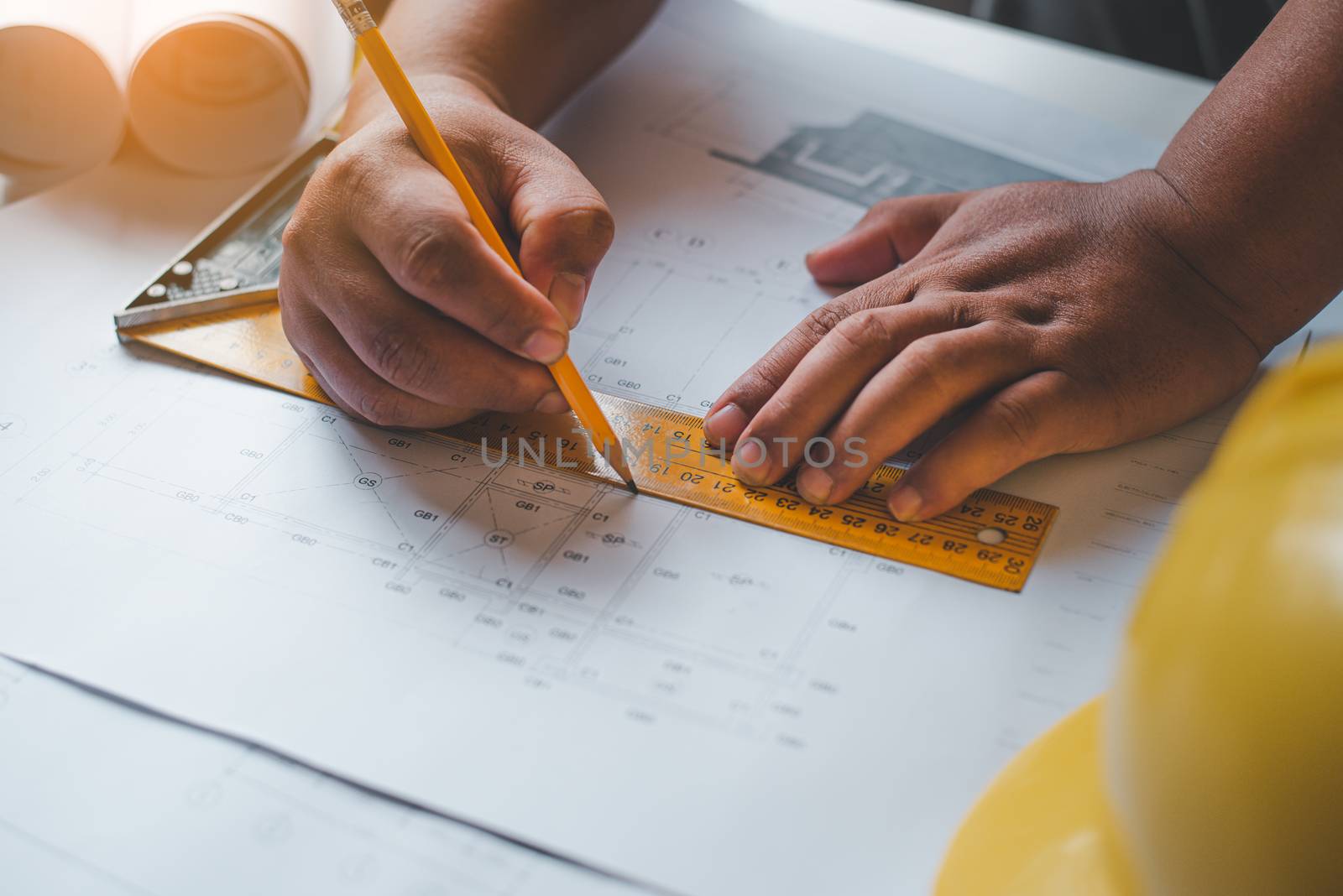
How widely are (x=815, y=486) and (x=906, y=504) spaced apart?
0.06 metres

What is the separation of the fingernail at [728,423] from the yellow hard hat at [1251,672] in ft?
1.26

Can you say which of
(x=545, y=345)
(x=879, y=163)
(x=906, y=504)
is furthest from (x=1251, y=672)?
(x=879, y=163)

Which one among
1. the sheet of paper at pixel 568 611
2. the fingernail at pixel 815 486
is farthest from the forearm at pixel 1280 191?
the fingernail at pixel 815 486

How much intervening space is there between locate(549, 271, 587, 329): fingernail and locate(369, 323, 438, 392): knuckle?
10cm

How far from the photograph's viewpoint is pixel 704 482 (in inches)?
29.7

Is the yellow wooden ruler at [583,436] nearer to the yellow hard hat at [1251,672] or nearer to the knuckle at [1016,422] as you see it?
the knuckle at [1016,422]

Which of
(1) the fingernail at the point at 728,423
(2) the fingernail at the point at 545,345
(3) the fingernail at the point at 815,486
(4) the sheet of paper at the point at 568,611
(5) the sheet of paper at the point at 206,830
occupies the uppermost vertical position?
(2) the fingernail at the point at 545,345

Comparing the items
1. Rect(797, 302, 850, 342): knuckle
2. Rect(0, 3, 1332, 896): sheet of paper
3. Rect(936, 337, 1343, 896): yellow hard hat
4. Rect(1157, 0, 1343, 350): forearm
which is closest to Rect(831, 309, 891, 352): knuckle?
Rect(797, 302, 850, 342): knuckle

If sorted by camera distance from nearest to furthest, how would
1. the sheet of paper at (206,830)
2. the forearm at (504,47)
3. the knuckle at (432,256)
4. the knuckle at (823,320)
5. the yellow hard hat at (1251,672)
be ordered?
the yellow hard hat at (1251,672) → the sheet of paper at (206,830) → the knuckle at (432,256) → the knuckle at (823,320) → the forearm at (504,47)

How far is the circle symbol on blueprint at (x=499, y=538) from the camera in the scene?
2.34 ft

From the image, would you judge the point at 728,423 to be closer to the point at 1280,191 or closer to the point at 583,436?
the point at 583,436

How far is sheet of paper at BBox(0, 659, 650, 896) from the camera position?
0.53 m

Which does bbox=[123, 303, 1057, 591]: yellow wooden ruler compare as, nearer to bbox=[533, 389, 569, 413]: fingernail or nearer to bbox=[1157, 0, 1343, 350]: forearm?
bbox=[533, 389, 569, 413]: fingernail

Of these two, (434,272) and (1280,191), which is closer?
(434,272)
